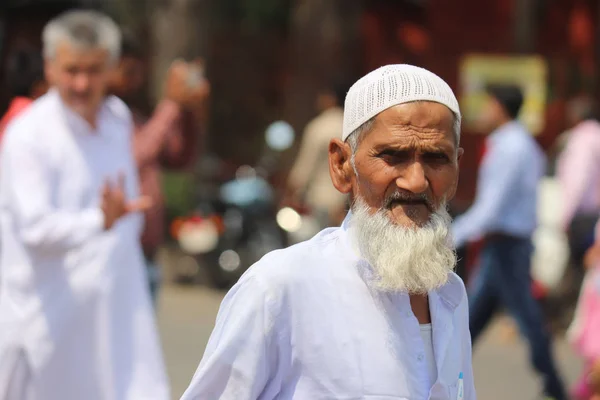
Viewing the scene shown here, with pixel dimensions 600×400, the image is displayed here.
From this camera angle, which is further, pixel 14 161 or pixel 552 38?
pixel 552 38

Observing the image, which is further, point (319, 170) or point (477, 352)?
point (319, 170)

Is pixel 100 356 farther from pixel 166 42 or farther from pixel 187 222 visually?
pixel 166 42

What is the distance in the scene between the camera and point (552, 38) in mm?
14891

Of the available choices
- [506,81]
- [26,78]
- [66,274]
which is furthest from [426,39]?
[66,274]

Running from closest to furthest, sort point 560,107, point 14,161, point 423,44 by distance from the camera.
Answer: point 14,161 → point 560,107 → point 423,44

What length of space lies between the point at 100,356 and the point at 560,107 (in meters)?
9.51

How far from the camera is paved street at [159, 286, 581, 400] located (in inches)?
346

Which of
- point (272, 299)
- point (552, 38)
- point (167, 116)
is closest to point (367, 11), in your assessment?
point (552, 38)

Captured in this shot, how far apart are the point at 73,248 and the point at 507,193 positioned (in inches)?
142

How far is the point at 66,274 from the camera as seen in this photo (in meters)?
5.40

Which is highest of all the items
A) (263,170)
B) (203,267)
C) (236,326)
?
(236,326)

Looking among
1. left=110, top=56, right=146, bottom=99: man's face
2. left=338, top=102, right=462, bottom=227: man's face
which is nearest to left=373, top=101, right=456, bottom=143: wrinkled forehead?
left=338, top=102, right=462, bottom=227: man's face

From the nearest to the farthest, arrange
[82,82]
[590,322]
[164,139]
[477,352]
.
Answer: [82,82]
[590,322]
[164,139]
[477,352]

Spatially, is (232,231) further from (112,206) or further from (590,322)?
(112,206)
